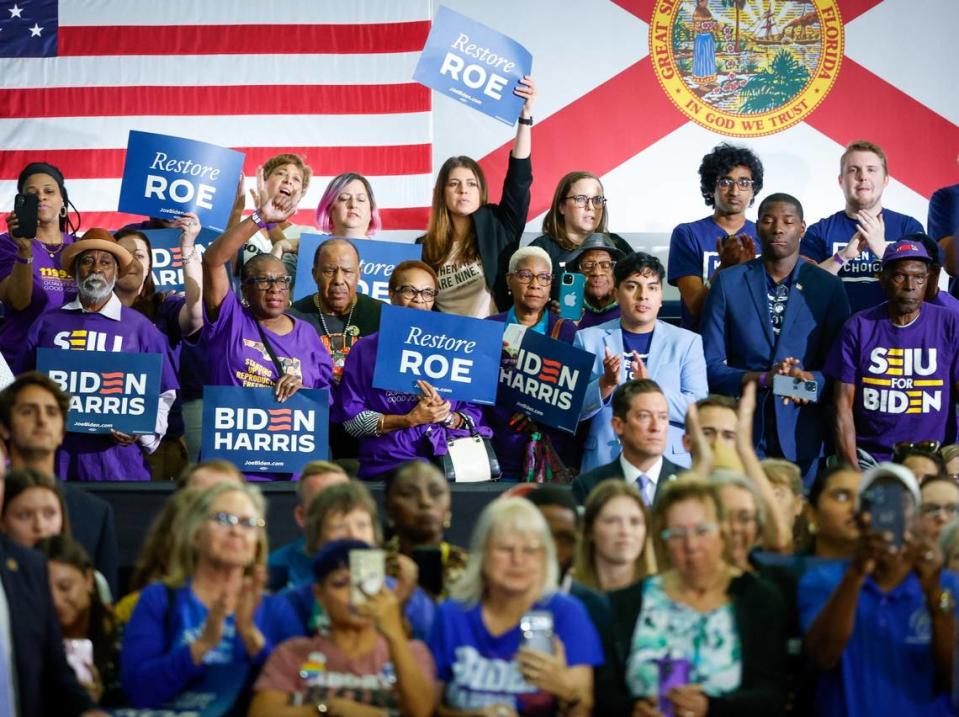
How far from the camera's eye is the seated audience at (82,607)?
4.58 m

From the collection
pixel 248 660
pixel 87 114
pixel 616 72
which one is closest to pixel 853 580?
pixel 248 660

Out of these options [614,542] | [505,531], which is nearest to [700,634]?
[614,542]

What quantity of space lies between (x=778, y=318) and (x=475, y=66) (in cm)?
195

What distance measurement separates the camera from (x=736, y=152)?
793 cm

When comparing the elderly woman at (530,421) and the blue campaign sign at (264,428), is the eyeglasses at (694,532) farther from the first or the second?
the blue campaign sign at (264,428)

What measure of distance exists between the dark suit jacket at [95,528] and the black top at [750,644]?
5.82 ft

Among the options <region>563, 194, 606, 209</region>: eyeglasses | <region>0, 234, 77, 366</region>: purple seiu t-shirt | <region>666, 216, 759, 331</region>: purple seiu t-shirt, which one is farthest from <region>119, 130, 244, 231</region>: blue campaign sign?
<region>666, 216, 759, 331</region>: purple seiu t-shirt

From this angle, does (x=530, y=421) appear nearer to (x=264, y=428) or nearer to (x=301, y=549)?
(x=264, y=428)

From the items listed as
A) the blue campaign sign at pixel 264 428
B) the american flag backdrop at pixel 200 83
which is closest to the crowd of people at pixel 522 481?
the blue campaign sign at pixel 264 428

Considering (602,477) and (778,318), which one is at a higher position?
(778,318)

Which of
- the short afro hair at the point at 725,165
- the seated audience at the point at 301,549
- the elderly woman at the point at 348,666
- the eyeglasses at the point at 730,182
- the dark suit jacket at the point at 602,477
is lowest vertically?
the elderly woman at the point at 348,666

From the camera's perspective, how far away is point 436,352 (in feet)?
21.1

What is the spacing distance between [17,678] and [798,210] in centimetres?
426

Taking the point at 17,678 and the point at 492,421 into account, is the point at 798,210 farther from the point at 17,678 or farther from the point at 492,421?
the point at 17,678
